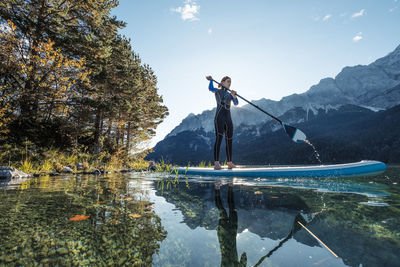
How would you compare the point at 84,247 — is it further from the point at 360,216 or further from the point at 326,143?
the point at 326,143

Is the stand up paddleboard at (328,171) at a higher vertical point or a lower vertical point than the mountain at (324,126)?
lower

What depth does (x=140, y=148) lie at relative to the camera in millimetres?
14273

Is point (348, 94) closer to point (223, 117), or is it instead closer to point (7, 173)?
point (223, 117)

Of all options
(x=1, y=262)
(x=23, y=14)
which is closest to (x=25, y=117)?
(x=23, y=14)

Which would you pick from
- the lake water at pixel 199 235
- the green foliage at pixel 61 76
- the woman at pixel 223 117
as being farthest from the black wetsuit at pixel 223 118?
the green foliage at pixel 61 76

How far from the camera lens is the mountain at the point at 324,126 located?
267ft

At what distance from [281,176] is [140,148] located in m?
11.4

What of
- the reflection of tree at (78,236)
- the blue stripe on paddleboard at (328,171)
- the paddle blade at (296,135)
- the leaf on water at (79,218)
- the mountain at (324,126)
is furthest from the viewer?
the mountain at (324,126)

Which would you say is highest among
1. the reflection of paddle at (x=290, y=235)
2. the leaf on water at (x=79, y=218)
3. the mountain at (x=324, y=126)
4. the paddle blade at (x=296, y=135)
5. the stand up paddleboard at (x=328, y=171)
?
the mountain at (x=324, y=126)

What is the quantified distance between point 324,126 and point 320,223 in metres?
127

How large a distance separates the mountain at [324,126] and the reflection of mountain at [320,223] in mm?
61105

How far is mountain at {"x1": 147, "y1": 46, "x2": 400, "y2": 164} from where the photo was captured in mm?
81250

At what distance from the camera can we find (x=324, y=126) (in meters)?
108

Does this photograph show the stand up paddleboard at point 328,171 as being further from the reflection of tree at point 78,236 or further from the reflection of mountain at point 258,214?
the reflection of tree at point 78,236
